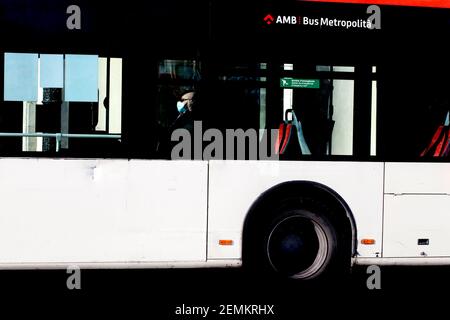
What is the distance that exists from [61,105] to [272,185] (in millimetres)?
2015

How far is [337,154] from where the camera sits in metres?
6.47

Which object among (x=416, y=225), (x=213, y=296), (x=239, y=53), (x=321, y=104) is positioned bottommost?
(x=213, y=296)

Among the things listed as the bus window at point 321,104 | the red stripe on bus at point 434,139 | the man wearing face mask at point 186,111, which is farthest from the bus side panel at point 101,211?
the red stripe on bus at point 434,139

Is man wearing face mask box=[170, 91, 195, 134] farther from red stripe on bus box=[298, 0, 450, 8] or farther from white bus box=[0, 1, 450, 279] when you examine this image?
red stripe on bus box=[298, 0, 450, 8]

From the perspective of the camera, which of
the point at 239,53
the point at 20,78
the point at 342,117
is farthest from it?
the point at 342,117

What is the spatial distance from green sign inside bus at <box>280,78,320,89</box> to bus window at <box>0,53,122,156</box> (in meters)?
1.49

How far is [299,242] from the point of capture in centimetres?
662

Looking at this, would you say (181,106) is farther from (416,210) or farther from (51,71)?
(416,210)

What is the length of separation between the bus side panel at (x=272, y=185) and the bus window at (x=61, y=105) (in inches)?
40.8

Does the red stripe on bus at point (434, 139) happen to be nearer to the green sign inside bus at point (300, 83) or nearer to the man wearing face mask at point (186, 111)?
the green sign inside bus at point (300, 83)

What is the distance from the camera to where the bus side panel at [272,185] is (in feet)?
20.5

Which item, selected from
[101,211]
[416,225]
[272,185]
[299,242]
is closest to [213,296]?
[299,242]

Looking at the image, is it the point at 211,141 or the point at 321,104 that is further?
the point at 321,104
